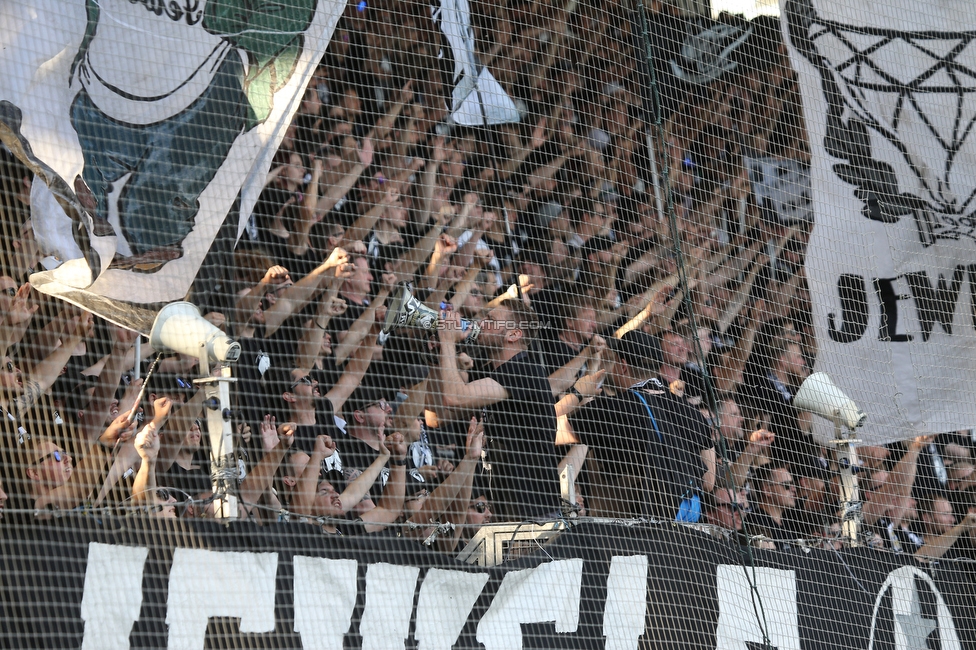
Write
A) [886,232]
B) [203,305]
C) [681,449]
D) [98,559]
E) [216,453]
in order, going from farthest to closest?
1. [886,232]
2. [681,449]
3. [203,305]
4. [216,453]
5. [98,559]

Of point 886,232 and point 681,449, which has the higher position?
point 886,232

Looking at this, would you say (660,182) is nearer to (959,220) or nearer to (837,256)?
(837,256)

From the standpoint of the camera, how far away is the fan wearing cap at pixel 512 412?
522 centimetres

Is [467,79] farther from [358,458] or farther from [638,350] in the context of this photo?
[358,458]

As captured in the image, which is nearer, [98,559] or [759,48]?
[98,559]

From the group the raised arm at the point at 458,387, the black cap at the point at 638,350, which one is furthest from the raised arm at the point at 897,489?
the raised arm at the point at 458,387

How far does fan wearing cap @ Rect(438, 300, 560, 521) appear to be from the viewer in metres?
5.22

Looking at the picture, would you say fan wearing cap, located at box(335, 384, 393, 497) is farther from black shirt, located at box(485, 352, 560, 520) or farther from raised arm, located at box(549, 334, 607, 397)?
raised arm, located at box(549, 334, 607, 397)

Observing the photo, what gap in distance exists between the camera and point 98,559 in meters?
3.84

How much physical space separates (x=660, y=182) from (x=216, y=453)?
324 centimetres

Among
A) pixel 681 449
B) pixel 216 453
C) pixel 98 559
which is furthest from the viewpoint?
pixel 681 449

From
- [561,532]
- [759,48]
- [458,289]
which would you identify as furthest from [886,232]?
[561,532]

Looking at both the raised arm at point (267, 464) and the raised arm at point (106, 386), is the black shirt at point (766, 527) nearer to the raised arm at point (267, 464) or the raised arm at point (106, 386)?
the raised arm at point (267, 464)

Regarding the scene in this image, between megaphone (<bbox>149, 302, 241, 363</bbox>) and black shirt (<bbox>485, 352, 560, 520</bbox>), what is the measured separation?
4.93ft
